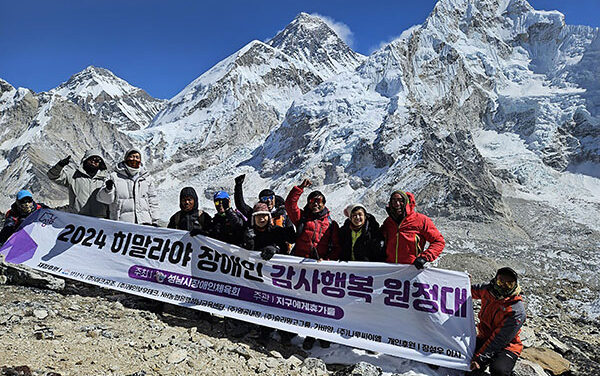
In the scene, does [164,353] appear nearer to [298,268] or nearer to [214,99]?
[298,268]

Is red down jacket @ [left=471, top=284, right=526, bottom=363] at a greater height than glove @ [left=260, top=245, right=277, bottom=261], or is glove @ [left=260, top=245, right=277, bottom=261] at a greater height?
glove @ [left=260, top=245, right=277, bottom=261]

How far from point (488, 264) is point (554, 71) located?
319 feet

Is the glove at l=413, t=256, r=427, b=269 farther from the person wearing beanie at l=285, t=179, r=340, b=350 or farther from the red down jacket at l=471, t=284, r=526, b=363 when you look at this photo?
the person wearing beanie at l=285, t=179, r=340, b=350

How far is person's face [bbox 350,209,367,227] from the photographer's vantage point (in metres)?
4.88

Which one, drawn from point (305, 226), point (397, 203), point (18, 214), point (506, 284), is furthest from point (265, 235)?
point (18, 214)

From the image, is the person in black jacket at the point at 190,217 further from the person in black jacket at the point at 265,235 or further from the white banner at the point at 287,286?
the person in black jacket at the point at 265,235

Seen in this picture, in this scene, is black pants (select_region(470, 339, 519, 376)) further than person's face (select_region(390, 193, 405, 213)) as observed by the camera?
No

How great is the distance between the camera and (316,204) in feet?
16.7

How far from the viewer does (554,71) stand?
9512cm

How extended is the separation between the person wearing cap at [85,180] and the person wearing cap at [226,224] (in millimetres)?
1973

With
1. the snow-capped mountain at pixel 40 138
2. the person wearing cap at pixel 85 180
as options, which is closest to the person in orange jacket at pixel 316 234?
the person wearing cap at pixel 85 180

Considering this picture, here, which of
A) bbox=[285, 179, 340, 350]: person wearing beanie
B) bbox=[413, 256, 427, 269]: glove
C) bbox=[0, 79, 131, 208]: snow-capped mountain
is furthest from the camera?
bbox=[0, 79, 131, 208]: snow-capped mountain

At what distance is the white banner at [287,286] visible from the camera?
458cm

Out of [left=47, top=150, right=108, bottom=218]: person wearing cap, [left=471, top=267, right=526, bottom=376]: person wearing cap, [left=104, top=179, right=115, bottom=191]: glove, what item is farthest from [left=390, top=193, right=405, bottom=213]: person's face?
[left=47, top=150, right=108, bottom=218]: person wearing cap
